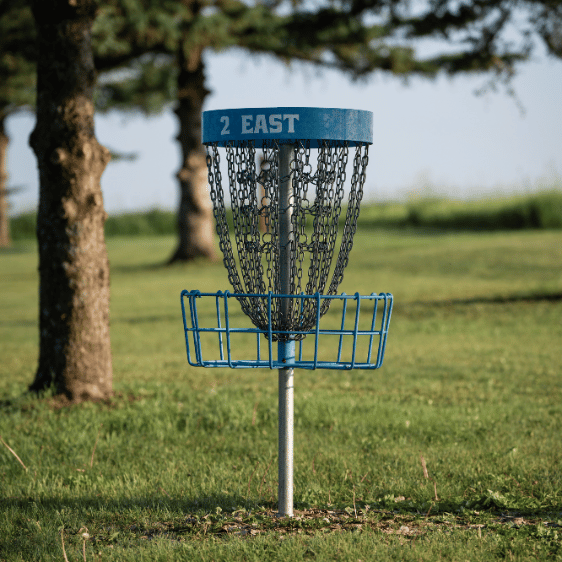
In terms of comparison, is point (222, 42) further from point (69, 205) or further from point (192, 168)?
point (69, 205)

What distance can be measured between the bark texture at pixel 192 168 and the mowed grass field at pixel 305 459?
11.2 meters

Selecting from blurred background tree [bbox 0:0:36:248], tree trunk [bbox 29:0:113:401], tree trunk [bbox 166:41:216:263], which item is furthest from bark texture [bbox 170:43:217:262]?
tree trunk [bbox 29:0:113:401]

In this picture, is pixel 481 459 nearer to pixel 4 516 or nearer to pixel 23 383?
pixel 4 516

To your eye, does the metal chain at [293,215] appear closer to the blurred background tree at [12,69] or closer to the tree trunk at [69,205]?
the tree trunk at [69,205]

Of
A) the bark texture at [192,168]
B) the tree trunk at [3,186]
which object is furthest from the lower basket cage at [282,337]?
the tree trunk at [3,186]

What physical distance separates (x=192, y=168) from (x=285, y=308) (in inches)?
730

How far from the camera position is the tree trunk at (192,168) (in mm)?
21781

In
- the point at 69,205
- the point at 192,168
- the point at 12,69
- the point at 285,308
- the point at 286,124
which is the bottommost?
the point at 285,308

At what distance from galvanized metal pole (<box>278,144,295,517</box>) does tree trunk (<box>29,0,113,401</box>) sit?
309 cm

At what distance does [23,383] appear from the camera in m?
8.20

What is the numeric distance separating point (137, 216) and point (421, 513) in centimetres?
3418

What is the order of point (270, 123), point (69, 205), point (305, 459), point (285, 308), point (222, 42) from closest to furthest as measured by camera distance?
point (270, 123), point (285, 308), point (305, 459), point (69, 205), point (222, 42)

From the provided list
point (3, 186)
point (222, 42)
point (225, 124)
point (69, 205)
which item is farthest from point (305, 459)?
point (3, 186)

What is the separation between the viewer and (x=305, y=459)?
5.39m
